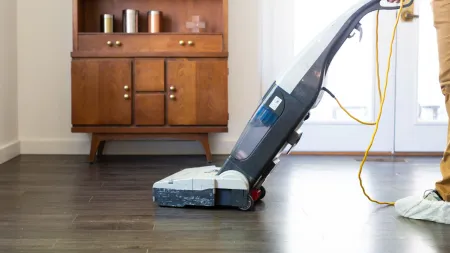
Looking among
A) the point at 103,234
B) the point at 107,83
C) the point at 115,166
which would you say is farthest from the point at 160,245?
the point at 107,83

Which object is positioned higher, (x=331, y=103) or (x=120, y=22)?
(x=120, y=22)

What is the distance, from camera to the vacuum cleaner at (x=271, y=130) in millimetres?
2057

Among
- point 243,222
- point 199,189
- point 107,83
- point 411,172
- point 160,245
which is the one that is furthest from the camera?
point 107,83

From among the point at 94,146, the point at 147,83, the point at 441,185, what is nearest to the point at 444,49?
the point at 441,185

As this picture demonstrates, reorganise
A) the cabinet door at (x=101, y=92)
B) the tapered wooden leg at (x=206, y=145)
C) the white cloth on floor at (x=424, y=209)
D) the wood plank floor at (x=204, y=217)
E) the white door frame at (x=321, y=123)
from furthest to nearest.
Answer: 1. the white door frame at (x=321, y=123)
2. the tapered wooden leg at (x=206, y=145)
3. the cabinet door at (x=101, y=92)
4. the white cloth on floor at (x=424, y=209)
5. the wood plank floor at (x=204, y=217)

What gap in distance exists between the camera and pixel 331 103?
390 centimetres

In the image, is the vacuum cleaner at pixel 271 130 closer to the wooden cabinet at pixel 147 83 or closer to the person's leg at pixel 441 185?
the person's leg at pixel 441 185

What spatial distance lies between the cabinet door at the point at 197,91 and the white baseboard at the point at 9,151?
3.05 feet

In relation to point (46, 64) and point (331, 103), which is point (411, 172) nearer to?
point (331, 103)

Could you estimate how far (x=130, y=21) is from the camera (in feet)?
11.5

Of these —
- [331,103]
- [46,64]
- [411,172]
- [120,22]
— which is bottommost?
[411,172]

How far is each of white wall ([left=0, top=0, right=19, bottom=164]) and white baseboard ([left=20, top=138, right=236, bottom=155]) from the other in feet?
0.45

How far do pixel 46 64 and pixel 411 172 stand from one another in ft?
7.28

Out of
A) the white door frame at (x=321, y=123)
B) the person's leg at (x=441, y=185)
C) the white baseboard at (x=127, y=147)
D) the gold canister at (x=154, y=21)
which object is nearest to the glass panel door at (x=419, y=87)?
the white door frame at (x=321, y=123)
